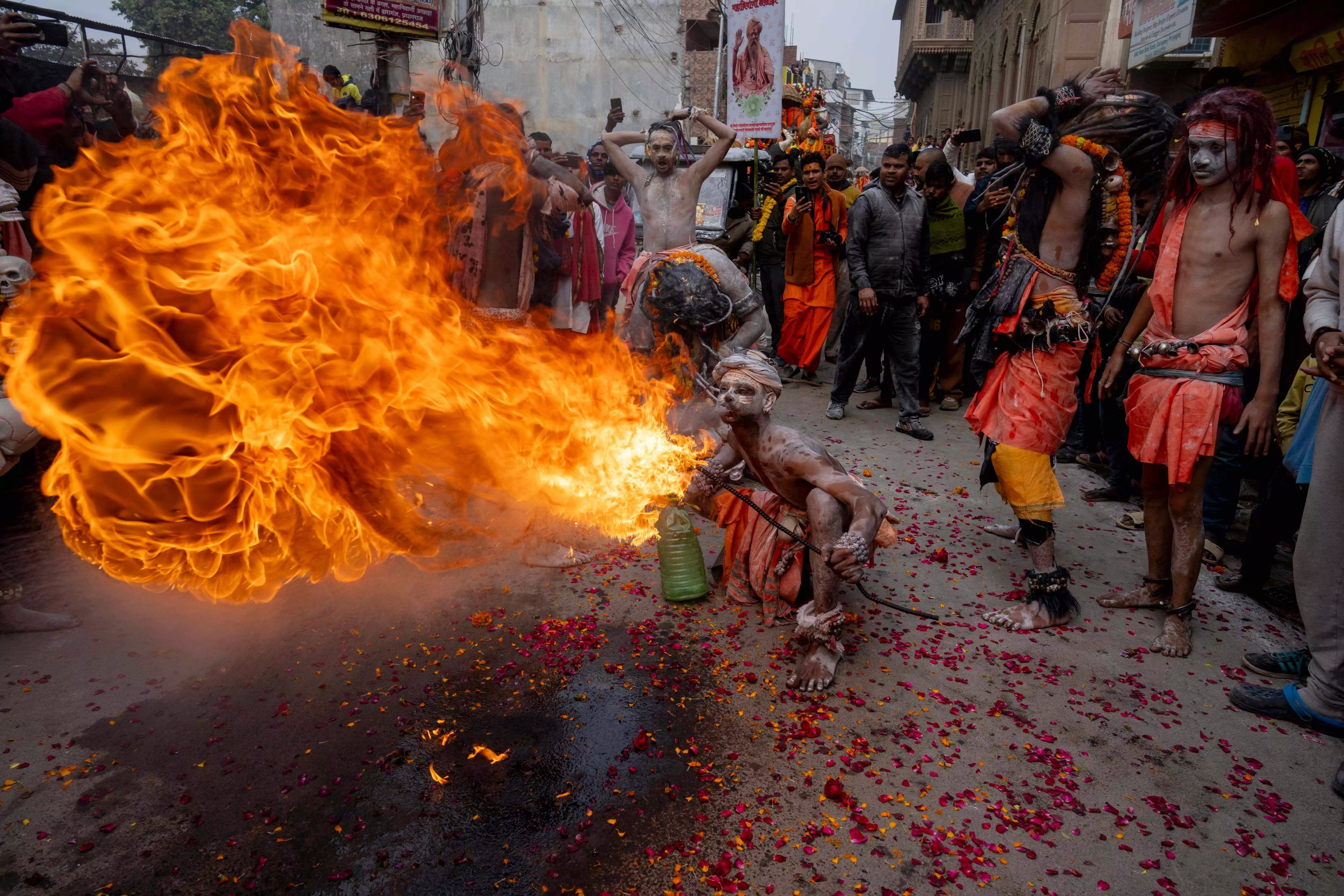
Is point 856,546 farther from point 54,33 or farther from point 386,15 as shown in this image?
point 386,15

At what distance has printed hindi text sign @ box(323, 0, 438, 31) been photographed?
13.6 metres

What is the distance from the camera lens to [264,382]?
12.3ft

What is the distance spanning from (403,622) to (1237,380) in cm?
439

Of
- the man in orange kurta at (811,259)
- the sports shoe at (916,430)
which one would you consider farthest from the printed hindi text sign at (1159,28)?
the sports shoe at (916,430)

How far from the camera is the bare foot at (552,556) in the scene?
15.5ft

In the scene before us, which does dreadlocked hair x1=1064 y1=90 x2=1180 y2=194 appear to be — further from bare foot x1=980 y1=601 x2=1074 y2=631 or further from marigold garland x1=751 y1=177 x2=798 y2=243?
marigold garland x1=751 y1=177 x2=798 y2=243

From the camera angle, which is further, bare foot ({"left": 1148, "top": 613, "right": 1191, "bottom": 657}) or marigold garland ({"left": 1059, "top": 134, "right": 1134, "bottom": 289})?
marigold garland ({"left": 1059, "top": 134, "right": 1134, "bottom": 289})

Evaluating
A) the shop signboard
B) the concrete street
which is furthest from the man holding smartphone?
the shop signboard

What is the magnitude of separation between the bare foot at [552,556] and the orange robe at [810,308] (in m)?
5.27

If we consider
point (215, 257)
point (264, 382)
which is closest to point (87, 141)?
point (215, 257)

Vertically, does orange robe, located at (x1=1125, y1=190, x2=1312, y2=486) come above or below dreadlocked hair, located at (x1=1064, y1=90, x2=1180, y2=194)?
below

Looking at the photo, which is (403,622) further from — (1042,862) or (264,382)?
(1042,862)

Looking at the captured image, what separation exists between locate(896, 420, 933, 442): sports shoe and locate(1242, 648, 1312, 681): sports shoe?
386 centimetres

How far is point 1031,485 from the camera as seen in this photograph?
421 cm
